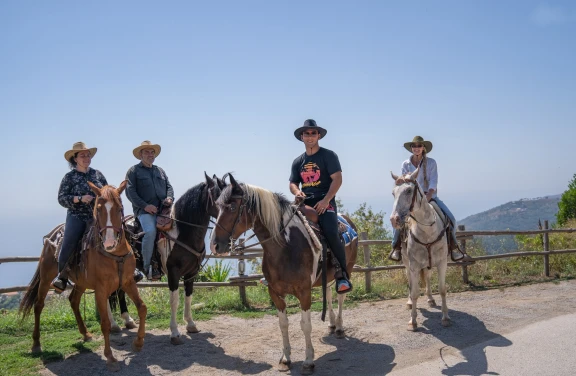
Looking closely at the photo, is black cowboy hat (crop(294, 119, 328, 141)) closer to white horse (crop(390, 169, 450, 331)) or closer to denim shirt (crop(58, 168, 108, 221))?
white horse (crop(390, 169, 450, 331))

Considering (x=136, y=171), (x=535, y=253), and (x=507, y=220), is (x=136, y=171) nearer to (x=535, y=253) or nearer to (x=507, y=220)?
(x=535, y=253)

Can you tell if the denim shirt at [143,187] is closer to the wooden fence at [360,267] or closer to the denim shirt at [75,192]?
the denim shirt at [75,192]

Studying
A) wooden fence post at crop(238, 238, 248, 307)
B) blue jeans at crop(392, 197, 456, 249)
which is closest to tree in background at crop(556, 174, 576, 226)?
blue jeans at crop(392, 197, 456, 249)

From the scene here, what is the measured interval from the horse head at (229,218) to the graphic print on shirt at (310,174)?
4.14ft

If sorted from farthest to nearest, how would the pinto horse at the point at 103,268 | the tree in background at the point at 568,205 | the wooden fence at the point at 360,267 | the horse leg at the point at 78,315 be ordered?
the tree in background at the point at 568,205, the wooden fence at the point at 360,267, the horse leg at the point at 78,315, the pinto horse at the point at 103,268

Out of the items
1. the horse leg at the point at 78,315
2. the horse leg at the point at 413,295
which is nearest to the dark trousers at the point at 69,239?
the horse leg at the point at 78,315

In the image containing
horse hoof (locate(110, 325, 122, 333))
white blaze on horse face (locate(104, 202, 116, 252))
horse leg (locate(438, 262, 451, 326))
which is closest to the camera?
white blaze on horse face (locate(104, 202, 116, 252))

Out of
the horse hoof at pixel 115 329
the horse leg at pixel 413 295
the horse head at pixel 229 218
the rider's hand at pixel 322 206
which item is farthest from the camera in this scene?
the horse hoof at pixel 115 329

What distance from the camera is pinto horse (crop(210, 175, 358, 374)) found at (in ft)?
17.8

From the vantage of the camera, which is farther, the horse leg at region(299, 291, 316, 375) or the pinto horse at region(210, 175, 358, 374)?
the horse leg at region(299, 291, 316, 375)

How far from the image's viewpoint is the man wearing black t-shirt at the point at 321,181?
20.5 feet

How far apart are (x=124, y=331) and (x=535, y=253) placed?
1030 cm

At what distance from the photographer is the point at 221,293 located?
10820 mm

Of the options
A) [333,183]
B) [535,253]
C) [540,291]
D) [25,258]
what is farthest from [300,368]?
[535,253]
